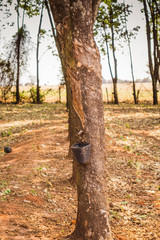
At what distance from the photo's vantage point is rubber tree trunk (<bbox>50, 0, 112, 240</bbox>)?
8.73 feet

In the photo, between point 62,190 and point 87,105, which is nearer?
point 87,105

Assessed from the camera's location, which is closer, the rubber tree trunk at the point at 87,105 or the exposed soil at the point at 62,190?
the rubber tree trunk at the point at 87,105

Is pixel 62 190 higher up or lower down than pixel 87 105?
lower down

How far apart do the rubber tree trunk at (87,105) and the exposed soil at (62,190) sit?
0.52 m

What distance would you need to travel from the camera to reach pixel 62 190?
182 inches

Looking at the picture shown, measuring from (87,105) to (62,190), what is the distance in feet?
8.04

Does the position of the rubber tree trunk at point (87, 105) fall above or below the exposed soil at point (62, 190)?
above

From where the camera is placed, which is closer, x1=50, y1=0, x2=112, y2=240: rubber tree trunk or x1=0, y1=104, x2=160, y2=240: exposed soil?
x1=50, y1=0, x2=112, y2=240: rubber tree trunk

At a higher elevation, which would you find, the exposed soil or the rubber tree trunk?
the rubber tree trunk

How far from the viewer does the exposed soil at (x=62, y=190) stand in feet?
10.9

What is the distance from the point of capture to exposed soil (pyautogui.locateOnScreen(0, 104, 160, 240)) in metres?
3.31

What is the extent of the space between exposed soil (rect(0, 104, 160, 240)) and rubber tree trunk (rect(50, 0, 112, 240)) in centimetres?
52

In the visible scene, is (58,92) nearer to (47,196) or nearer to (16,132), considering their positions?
(16,132)

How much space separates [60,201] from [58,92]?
19752 millimetres
